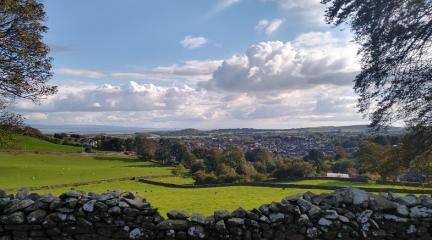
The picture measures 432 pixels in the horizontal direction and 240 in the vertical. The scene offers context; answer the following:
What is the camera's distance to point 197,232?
9414mm

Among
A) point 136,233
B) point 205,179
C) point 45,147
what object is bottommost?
point 205,179

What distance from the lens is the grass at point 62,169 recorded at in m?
60.0

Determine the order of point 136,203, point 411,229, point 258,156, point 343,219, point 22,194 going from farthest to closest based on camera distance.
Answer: point 258,156 < point 22,194 < point 136,203 < point 343,219 < point 411,229

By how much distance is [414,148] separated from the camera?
50.8 feet

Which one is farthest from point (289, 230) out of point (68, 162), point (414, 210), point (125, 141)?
point (125, 141)

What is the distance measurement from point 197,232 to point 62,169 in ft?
226

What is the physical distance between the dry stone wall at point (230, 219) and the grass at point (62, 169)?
151 feet

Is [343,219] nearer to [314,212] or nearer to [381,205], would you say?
[314,212]

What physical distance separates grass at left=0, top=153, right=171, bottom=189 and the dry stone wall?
4594 centimetres

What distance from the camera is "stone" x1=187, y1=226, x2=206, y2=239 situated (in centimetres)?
940

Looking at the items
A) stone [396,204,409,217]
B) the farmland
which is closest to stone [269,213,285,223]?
stone [396,204,409,217]

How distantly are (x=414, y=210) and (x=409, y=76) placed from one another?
704cm

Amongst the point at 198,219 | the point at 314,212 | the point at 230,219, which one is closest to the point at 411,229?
the point at 314,212

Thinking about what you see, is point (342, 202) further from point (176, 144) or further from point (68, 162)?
point (176, 144)
